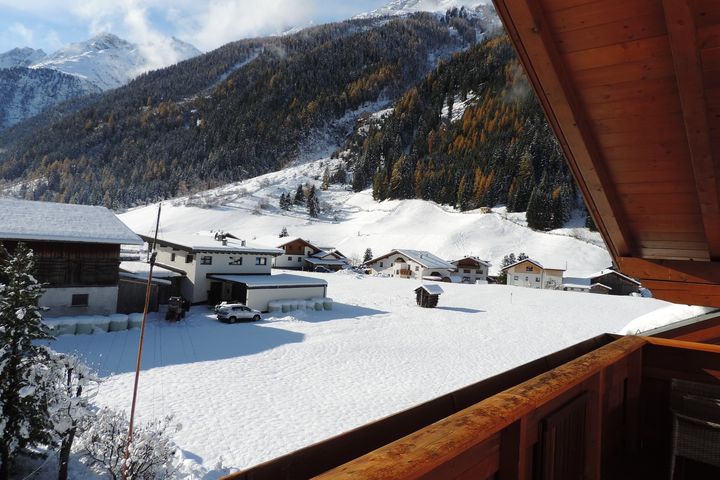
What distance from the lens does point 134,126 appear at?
601 feet

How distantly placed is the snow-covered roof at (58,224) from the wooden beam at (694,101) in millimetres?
21129

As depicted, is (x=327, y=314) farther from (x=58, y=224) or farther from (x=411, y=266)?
(x=411, y=266)

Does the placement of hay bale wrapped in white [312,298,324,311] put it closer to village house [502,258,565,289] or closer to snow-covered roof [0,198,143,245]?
snow-covered roof [0,198,143,245]

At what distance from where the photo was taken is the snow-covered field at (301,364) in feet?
34.3

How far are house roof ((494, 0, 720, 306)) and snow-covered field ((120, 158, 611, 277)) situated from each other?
5576 cm

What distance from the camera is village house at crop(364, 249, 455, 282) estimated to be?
178 ft

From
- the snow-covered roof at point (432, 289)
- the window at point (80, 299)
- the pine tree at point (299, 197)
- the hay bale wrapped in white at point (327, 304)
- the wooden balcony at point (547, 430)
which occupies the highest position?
the pine tree at point (299, 197)

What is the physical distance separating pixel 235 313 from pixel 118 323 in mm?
5719

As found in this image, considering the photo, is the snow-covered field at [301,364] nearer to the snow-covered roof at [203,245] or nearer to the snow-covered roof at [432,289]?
the snow-covered roof at [432,289]

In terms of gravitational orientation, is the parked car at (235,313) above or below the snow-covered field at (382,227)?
below

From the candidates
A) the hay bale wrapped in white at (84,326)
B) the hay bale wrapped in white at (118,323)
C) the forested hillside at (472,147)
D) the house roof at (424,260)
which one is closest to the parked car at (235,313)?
the hay bale wrapped in white at (118,323)

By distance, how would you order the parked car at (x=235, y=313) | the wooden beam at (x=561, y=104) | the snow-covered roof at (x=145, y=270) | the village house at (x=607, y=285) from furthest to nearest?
1. the village house at (x=607, y=285)
2. the snow-covered roof at (x=145, y=270)
3. the parked car at (x=235, y=313)
4. the wooden beam at (x=561, y=104)

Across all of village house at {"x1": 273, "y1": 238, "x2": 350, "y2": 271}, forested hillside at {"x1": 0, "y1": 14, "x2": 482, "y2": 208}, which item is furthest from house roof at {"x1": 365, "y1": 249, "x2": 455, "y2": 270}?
forested hillside at {"x1": 0, "y1": 14, "x2": 482, "y2": 208}

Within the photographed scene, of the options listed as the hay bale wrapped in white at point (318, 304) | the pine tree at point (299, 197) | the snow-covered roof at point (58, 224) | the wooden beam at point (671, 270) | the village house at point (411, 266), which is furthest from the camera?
the pine tree at point (299, 197)
